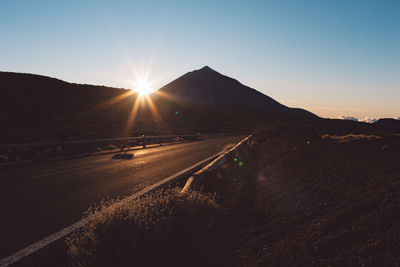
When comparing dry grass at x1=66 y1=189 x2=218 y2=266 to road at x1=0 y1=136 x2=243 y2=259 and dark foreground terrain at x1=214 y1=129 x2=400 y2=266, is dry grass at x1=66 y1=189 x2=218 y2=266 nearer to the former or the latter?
dark foreground terrain at x1=214 y1=129 x2=400 y2=266

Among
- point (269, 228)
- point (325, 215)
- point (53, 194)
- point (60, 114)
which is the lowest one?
point (53, 194)

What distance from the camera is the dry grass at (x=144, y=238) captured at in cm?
262

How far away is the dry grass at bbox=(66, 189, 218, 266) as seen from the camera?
262 centimetres

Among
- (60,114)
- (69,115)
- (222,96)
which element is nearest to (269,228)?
(69,115)

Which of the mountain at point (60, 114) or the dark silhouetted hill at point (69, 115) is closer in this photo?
the mountain at point (60, 114)

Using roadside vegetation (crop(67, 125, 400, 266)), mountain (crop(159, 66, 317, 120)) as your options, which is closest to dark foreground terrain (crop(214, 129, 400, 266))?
roadside vegetation (crop(67, 125, 400, 266))

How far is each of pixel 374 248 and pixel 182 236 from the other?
2.26 meters

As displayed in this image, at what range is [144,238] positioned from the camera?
9.25 ft

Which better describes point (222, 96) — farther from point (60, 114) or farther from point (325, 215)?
point (325, 215)

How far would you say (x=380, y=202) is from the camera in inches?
115

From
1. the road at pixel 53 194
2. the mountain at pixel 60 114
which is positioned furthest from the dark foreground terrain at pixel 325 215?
the mountain at pixel 60 114

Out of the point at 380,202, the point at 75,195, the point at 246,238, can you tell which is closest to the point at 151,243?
the point at 246,238

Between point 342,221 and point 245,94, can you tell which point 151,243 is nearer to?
point 342,221

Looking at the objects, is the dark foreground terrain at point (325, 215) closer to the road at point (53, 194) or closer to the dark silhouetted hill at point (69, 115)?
the road at point (53, 194)
